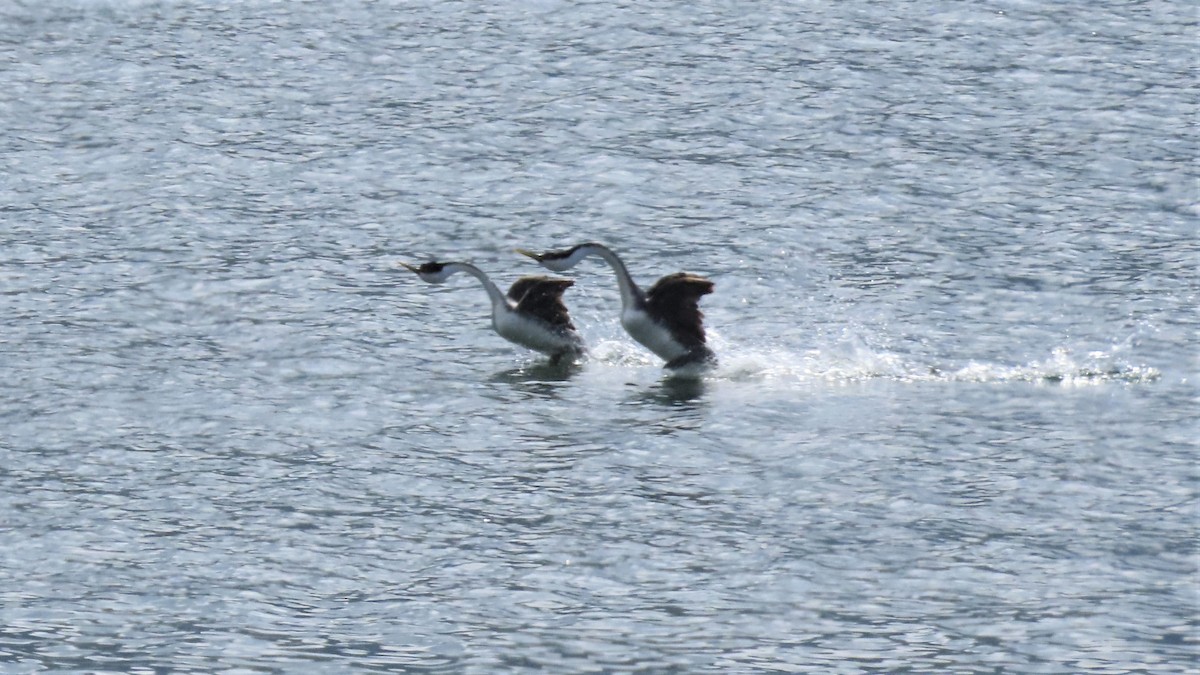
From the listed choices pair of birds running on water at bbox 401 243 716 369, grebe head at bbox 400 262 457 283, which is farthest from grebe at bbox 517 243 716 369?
grebe head at bbox 400 262 457 283

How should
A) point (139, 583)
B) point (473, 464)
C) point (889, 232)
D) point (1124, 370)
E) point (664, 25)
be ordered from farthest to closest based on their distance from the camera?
point (664, 25), point (889, 232), point (1124, 370), point (473, 464), point (139, 583)

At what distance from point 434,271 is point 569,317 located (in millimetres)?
1471

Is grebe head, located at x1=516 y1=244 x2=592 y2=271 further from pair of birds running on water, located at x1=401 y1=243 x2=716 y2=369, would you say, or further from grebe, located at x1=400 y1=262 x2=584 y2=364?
grebe, located at x1=400 y1=262 x2=584 y2=364

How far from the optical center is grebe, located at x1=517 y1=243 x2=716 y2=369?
1956 cm

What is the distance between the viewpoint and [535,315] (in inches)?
792

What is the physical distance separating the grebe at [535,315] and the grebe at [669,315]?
0.53m

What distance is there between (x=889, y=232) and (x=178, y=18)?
16066 millimetres

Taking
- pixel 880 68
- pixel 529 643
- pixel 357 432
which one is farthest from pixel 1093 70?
pixel 529 643

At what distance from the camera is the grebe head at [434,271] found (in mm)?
20656

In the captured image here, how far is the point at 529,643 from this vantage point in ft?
40.8

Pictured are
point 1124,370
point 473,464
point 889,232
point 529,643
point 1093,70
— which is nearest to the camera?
point 529,643

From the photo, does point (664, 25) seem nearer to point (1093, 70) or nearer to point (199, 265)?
point (1093, 70)

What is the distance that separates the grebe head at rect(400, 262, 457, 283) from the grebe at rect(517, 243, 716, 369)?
1188 mm

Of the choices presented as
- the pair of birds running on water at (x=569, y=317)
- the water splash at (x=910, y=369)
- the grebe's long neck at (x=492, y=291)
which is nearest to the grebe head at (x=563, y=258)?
the pair of birds running on water at (x=569, y=317)
